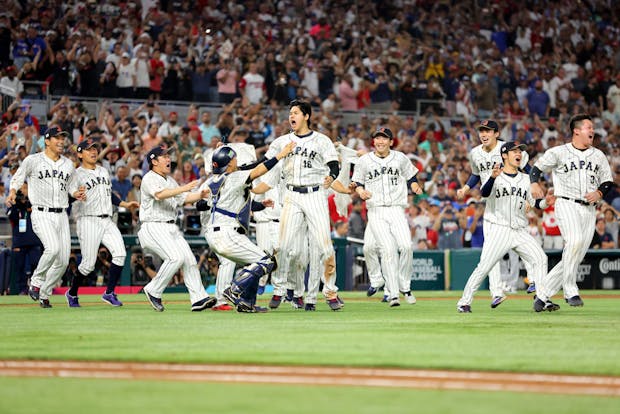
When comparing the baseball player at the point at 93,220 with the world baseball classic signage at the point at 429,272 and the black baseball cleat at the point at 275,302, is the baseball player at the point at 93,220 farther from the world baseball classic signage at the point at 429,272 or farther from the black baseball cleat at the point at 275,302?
the world baseball classic signage at the point at 429,272

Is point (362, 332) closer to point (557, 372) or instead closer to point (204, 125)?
point (557, 372)

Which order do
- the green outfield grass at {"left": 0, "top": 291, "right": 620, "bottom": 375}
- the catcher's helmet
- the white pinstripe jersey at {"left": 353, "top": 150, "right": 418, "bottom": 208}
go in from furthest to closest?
the white pinstripe jersey at {"left": 353, "top": 150, "right": 418, "bottom": 208}, the catcher's helmet, the green outfield grass at {"left": 0, "top": 291, "right": 620, "bottom": 375}

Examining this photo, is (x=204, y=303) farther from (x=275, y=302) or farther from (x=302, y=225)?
(x=302, y=225)

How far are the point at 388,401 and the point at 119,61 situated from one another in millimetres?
20164

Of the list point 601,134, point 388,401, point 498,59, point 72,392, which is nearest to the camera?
point 388,401

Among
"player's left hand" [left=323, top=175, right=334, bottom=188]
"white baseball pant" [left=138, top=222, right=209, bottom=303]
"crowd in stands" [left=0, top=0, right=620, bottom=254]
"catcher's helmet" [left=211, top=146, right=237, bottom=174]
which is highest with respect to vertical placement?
"crowd in stands" [left=0, top=0, right=620, bottom=254]

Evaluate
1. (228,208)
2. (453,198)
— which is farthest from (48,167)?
(453,198)

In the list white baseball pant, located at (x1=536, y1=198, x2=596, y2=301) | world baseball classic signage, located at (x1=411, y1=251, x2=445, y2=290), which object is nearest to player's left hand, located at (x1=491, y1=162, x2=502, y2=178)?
white baseball pant, located at (x1=536, y1=198, x2=596, y2=301)

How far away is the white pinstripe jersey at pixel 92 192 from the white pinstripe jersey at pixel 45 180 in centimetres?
14

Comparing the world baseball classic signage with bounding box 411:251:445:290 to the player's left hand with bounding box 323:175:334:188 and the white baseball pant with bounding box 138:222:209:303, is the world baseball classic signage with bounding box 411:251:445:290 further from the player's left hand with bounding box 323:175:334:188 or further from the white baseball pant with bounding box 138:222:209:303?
the white baseball pant with bounding box 138:222:209:303

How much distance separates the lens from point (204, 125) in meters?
23.9

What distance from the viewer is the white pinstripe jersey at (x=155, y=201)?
1356 cm

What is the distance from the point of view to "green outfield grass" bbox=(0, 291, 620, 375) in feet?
24.9

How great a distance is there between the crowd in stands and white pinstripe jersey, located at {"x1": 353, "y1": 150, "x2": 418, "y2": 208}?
571cm
